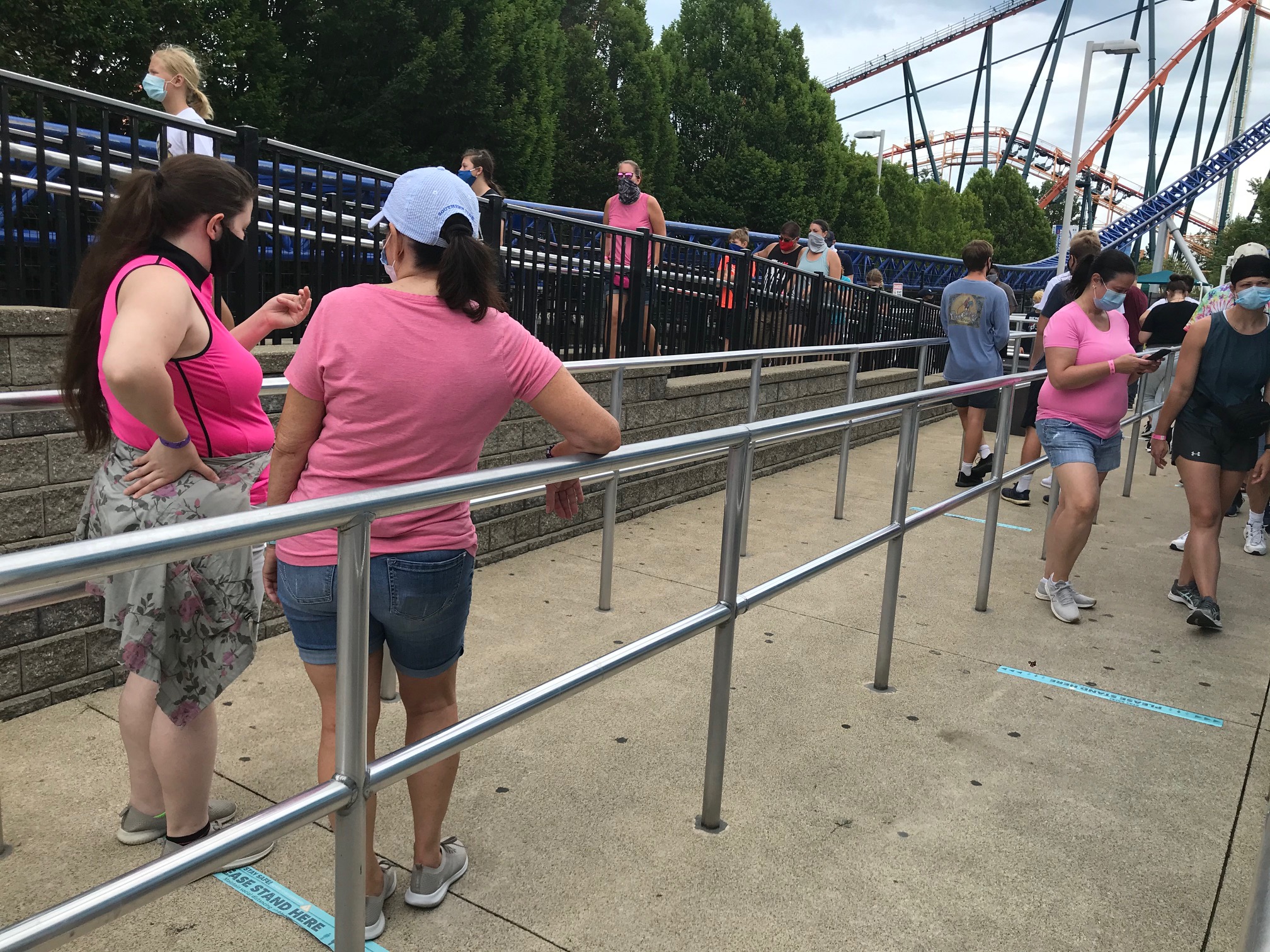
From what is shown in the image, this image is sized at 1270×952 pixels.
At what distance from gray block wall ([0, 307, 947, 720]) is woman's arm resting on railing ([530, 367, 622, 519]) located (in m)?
1.86

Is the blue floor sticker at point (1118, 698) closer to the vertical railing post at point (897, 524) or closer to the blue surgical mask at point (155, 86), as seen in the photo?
the vertical railing post at point (897, 524)

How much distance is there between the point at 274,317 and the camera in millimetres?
2760

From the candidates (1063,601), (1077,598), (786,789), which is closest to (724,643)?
(786,789)

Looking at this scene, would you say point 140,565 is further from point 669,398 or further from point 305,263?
point 669,398

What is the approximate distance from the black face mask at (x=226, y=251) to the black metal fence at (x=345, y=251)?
1496 mm

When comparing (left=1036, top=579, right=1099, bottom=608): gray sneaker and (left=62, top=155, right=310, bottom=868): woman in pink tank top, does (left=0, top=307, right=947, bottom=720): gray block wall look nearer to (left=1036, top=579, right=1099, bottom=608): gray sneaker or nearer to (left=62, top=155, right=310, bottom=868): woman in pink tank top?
(left=62, top=155, right=310, bottom=868): woman in pink tank top

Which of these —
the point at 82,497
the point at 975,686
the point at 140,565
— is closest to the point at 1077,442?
the point at 975,686

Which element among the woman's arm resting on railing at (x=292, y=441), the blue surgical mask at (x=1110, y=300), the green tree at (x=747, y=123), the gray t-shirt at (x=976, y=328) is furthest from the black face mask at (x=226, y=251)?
the green tree at (x=747, y=123)

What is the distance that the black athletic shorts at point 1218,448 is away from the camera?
484cm

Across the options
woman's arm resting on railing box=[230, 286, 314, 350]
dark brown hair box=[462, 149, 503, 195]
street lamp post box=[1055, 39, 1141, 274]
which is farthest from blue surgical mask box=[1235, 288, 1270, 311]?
street lamp post box=[1055, 39, 1141, 274]

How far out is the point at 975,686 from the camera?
13.2 ft

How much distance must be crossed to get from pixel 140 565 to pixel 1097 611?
15.8 ft

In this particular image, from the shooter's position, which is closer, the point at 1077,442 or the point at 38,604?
the point at 38,604

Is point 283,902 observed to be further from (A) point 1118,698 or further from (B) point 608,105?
(B) point 608,105
